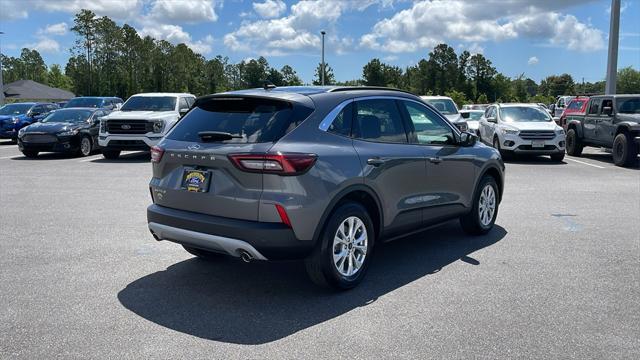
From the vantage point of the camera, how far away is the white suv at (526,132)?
16.0 meters

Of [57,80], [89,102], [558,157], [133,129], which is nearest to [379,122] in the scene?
[133,129]

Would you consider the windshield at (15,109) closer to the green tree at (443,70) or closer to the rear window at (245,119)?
the rear window at (245,119)

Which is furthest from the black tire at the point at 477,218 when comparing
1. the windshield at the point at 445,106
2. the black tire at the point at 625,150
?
the windshield at the point at 445,106

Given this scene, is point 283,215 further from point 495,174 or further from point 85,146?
point 85,146

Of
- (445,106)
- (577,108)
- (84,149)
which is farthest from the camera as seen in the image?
(445,106)

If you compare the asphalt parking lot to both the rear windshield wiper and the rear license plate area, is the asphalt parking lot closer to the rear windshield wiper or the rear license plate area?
the rear license plate area

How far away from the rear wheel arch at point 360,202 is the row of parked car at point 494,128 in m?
9.47

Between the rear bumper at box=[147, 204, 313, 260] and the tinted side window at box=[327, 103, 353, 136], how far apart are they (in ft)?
3.32

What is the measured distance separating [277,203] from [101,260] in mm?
2552

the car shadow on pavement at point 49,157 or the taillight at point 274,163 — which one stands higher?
Result: the taillight at point 274,163

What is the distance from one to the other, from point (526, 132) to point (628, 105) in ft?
9.04

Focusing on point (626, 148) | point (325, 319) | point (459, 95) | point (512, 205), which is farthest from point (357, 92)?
point (459, 95)

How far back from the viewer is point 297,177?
4.48 metres

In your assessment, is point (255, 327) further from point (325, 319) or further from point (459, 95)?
point (459, 95)
